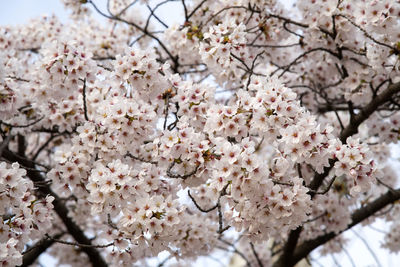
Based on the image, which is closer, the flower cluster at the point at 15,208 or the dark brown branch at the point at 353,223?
the flower cluster at the point at 15,208

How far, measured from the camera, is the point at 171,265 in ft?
31.2

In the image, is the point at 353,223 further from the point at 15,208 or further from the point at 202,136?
the point at 15,208

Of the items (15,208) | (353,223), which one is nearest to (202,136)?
(15,208)

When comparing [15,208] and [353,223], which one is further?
[353,223]

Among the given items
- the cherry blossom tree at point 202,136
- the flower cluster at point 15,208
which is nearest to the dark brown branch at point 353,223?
the cherry blossom tree at point 202,136

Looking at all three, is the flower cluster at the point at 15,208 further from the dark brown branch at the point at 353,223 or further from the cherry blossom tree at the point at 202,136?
the dark brown branch at the point at 353,223

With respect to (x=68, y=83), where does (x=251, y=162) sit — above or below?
below

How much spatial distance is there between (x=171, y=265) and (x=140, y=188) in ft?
20.0

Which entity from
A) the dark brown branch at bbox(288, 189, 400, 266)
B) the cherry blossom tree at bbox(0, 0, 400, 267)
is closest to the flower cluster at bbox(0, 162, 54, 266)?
the cherry blossom tree at bbox(0, 0, 400, 267)

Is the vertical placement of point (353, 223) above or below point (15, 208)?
below

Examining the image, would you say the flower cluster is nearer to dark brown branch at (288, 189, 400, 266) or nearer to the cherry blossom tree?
the cherry blossom tree

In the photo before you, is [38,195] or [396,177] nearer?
[38,195]

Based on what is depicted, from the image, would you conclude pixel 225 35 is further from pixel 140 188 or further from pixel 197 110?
pixel 140 188

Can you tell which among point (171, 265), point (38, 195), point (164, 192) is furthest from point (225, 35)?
point (171, 265)
